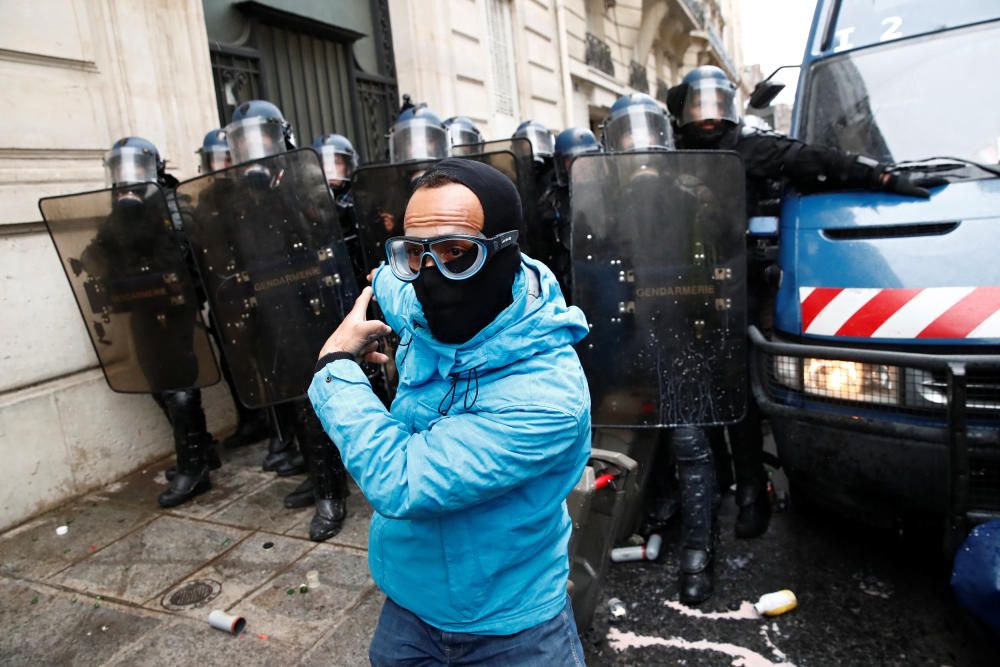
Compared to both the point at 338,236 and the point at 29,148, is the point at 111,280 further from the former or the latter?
the point at 338,236

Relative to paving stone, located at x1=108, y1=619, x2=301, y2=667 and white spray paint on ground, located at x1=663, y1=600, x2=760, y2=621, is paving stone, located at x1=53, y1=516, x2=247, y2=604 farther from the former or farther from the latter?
white spray paint on ground, located at x1=663, y1=600, x2=760, y2=621

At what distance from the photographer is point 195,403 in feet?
13.8

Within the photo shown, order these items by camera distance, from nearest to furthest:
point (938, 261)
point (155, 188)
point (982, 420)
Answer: point (982, 420) < point (938, 261) < point (155, 188)

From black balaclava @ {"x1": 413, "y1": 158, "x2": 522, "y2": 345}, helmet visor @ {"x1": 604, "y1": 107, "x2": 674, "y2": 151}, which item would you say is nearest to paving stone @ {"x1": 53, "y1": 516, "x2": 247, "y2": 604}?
black balaclava @ {"x1": 413, "y1": 158, "x2": 522, "y2": 345}

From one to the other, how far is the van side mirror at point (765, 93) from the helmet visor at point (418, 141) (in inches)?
71.7

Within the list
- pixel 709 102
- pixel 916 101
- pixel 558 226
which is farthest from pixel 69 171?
pixel 916 101

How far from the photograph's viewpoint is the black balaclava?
1374 millimetres

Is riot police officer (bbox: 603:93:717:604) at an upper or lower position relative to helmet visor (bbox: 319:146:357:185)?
lower

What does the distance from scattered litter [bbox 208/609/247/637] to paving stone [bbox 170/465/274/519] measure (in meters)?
1.23

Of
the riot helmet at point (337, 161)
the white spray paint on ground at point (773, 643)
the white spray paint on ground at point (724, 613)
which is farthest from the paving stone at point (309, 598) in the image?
the riot helmet at point (337, 161)

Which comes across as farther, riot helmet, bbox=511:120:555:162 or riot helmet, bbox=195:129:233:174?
riot helmet, bbox=511:120:555:162

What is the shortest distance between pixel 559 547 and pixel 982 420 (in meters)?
1.67

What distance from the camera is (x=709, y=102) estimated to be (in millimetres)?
3818

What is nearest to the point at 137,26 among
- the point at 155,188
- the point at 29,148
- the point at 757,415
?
the point at 29,148
